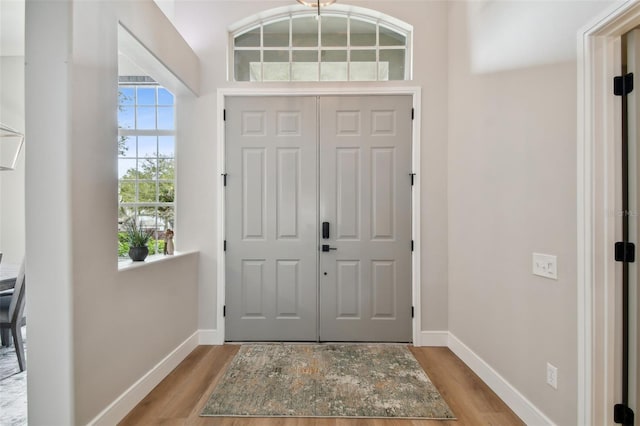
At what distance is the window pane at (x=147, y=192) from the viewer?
3375mm

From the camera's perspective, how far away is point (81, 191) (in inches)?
65.6

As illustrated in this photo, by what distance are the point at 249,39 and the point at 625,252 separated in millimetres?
3479

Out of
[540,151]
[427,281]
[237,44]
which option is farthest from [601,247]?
[237,44]

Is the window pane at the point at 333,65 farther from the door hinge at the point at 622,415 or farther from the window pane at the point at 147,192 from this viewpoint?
the door hinge at the point at 622,415

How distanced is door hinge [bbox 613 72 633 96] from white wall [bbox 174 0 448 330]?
163cm

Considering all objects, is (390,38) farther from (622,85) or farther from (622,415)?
(622,415)

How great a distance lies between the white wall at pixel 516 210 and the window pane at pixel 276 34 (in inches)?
65.6

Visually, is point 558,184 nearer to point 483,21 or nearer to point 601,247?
point 601,247

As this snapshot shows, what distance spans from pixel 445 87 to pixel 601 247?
2.15 metres

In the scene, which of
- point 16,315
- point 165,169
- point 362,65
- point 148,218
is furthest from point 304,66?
point 16,315

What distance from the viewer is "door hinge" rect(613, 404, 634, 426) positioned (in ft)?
5.01

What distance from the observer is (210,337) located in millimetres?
3146

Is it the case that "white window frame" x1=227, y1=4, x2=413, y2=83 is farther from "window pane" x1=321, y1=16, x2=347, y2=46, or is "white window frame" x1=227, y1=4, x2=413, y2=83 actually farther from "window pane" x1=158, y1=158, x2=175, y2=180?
"window pane" x1=158, y1=158, x2=175, y2=180

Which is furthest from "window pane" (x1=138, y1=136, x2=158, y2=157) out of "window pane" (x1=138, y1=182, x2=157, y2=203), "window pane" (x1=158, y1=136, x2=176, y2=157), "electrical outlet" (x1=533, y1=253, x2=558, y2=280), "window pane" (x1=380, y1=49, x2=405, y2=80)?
"electrical outlet" (x1=533, y1=253, x2=558, y2=280)
